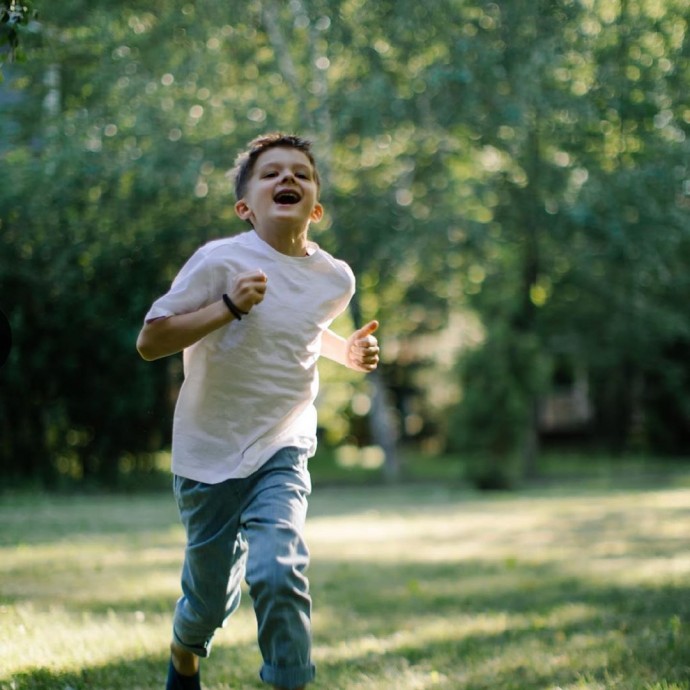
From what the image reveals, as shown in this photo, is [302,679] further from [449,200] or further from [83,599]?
[449,200]

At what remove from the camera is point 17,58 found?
3.83m

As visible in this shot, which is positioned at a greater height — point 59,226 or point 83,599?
point 59,226

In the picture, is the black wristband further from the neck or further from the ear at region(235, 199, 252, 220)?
the ear at region(235, 199, 252, 220)

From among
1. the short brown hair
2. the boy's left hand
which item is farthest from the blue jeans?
the short brown hair

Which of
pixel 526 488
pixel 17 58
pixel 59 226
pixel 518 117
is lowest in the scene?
pixel 526 488

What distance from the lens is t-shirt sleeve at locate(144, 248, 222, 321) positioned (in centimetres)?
305

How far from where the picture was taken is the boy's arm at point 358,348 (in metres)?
3.51

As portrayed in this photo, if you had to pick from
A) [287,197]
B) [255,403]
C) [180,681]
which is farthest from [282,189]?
[180,681]

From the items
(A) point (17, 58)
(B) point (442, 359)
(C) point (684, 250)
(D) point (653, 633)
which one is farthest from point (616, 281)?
(A) point (17, 58)

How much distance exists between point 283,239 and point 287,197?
0.44 feet

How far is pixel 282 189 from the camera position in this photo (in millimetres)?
3299

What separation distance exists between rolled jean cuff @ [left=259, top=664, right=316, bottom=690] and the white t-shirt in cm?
57

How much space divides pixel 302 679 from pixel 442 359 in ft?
72.5

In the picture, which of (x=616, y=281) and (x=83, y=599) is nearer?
(x=83, y=599)
